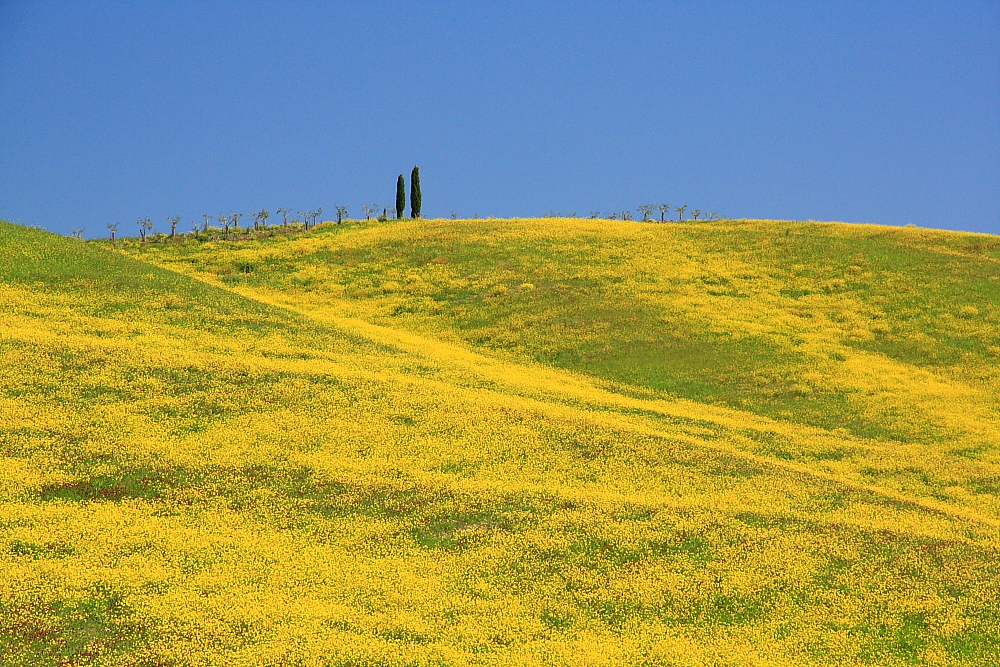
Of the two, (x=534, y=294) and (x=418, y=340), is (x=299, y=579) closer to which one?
(x=418, y=340)

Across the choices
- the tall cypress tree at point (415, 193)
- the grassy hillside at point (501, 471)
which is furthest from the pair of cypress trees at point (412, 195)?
the grassy hillside at point (501, 471)

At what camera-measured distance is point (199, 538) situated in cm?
2377

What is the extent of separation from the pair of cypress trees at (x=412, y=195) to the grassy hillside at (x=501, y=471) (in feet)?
111

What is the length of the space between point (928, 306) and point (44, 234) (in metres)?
54.9

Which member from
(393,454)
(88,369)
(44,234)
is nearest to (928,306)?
(393,454)

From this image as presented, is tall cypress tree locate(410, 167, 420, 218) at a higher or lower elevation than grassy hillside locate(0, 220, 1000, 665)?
higher

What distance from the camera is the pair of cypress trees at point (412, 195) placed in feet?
312

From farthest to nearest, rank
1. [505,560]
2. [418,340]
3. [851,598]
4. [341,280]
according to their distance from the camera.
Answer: [341,280], [418,340], [505,560], [851,598]

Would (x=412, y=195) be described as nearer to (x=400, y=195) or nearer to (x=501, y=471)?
(x=400, y=195)

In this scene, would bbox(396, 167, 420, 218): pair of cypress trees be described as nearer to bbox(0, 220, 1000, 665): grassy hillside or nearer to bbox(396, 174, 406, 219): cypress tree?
bbox(396, 174, 406, 219): cypress tree

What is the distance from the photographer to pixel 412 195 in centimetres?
9544

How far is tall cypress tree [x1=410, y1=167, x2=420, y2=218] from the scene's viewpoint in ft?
313

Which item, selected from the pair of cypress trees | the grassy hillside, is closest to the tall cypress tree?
the pair of cypress trees

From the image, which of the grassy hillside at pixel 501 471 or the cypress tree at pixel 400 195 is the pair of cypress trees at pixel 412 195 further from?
the grassy hillside at pixel 501 471
